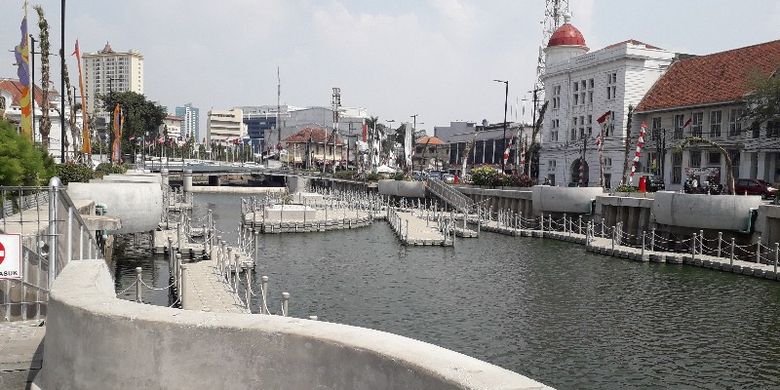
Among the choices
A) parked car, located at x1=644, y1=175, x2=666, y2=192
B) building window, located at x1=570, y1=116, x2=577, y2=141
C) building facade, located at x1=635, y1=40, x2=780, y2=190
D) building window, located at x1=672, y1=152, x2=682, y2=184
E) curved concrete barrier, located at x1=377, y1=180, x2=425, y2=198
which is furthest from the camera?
curved concrete barrier, located at x1=377, y1=180, x2=425, y2=198

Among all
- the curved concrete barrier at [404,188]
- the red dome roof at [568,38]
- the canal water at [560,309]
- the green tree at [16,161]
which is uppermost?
the red dome roof at [568,38]

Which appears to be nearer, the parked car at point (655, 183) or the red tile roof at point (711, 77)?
the parked car at point (655, 183)

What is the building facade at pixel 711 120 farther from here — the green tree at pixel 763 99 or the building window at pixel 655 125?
the green tree at pixel 763 99

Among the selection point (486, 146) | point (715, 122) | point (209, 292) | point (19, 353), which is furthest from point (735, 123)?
point (486, 146)

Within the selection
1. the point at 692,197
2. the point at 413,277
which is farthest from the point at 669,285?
the point at 413,277

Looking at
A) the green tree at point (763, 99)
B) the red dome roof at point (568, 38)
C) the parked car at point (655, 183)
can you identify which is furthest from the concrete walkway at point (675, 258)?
the red dome roof at point (568, 38)

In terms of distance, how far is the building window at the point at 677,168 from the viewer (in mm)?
66188

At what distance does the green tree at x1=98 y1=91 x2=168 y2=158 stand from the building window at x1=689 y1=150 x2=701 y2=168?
320ft

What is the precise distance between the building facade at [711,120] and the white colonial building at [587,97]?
6.53 ft

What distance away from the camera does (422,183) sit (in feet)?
269

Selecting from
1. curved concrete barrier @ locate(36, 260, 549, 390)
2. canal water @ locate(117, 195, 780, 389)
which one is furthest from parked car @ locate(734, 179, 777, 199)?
curved concrete barrier @ locate(36, 260, 549, 390)

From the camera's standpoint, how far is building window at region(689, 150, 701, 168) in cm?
6450

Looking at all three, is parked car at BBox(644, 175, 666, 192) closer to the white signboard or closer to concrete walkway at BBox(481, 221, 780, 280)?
concrete walkway at BBox(481, 221, 780, 280)

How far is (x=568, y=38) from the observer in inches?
3356
